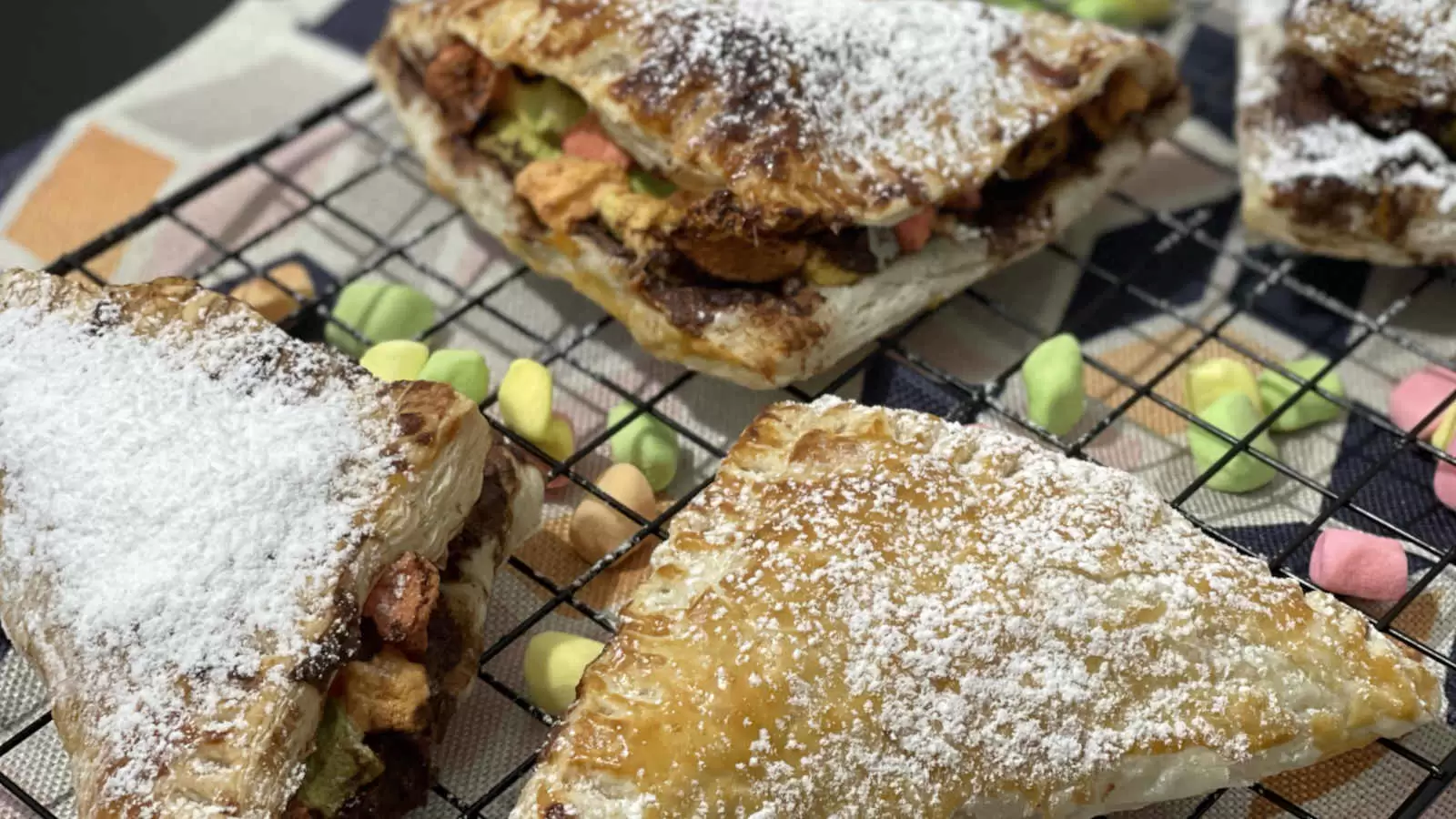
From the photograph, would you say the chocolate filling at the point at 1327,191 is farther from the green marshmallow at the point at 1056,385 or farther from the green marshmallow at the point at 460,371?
the green marshmallow at the point at 460,371

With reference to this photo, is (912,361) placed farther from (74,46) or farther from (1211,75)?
(74,46)

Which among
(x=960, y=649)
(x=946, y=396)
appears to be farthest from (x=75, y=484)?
(x=946, y=396)

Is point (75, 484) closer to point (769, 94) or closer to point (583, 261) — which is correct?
point (583, 261)

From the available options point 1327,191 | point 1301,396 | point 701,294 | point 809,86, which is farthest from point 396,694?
point 1327,191

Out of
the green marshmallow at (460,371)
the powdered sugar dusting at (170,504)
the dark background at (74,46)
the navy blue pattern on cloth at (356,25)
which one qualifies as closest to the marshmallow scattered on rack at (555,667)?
the powdered sugar dusting at (170,504)

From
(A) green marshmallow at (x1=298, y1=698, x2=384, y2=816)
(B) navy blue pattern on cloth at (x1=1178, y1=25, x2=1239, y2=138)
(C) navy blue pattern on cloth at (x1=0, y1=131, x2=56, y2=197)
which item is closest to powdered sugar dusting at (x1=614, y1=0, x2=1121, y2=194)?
(B) navy blue pattern on cloth at (x1=1178, y1=25, x2=1239, y2=138)
